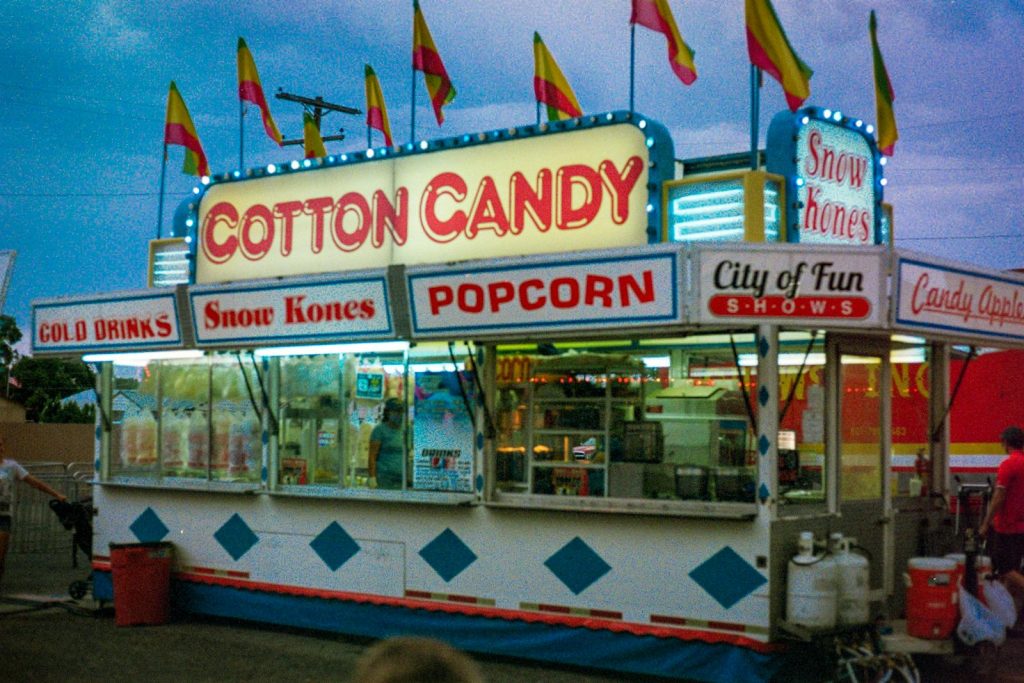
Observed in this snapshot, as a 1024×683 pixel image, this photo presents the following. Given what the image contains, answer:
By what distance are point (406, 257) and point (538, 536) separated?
9.49ft

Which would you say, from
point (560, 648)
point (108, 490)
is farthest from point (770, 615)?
point (108, 490)

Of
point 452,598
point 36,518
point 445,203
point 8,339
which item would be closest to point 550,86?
point 445,203

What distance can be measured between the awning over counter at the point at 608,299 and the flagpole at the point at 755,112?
1.01 metres

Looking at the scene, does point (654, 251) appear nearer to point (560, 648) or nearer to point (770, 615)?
point (770, 615)

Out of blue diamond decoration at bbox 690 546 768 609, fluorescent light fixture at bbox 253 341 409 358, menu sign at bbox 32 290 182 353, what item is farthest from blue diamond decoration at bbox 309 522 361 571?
blue diamond decoration at bbox 690 546 768 609

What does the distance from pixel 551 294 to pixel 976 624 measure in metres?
3.89

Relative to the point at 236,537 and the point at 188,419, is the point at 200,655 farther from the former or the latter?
the point at 188,419

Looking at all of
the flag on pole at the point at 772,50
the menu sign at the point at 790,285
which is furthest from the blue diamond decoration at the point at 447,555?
the flag on pole at the point at 772,50

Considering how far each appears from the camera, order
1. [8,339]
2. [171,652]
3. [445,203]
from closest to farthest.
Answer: [171,652], [445,203], [8,339]

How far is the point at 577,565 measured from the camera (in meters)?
9.66

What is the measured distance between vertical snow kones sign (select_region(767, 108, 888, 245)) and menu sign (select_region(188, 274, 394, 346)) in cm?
342

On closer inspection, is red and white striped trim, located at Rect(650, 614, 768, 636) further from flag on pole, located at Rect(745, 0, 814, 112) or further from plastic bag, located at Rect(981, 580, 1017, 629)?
flag on pole, located at Rect(745, 0, 814, 112)

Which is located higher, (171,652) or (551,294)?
(551,294)

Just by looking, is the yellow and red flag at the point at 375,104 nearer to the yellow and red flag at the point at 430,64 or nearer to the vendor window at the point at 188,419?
the yellow and red flag at the point at 430,64
